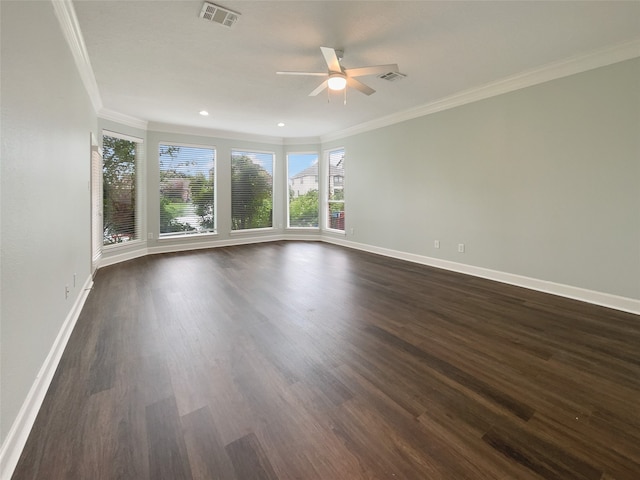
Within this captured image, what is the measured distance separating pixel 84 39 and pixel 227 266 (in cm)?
333

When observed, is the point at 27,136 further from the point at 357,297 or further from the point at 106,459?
the point at 357,297

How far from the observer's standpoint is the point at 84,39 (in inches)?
111

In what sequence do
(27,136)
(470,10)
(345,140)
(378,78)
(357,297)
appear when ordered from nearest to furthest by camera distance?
(27,136) < (470,10) < (357,297) < (378,78) < (345,140)

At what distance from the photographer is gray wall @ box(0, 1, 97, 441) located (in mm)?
1362

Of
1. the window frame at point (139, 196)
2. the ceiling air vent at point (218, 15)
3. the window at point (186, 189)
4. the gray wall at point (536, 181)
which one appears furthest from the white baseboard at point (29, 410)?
the gray wall at point (536, 181)

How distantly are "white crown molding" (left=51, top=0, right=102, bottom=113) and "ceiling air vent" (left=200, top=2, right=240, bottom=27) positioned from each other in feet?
3.38

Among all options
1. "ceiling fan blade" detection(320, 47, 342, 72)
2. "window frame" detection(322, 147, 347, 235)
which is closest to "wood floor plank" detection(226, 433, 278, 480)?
"ceiling fan blade" detection(320, 47, 342, 72)

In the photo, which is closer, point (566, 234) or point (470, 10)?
point (470, 10)

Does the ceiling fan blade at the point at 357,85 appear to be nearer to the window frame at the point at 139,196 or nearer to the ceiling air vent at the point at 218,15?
the ceiling air vent at the point at 218,15

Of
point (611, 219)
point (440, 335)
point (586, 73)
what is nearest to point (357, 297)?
point (440, 335)

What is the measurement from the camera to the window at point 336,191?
7.15m

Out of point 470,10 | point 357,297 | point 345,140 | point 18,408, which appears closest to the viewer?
point 18,408

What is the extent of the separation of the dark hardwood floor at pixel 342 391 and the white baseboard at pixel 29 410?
5 cm

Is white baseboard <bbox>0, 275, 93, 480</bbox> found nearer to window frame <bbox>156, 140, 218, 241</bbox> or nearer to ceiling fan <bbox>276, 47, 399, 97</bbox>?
ceiling fan <bbox>276, 47, 399, 97</bbox>
